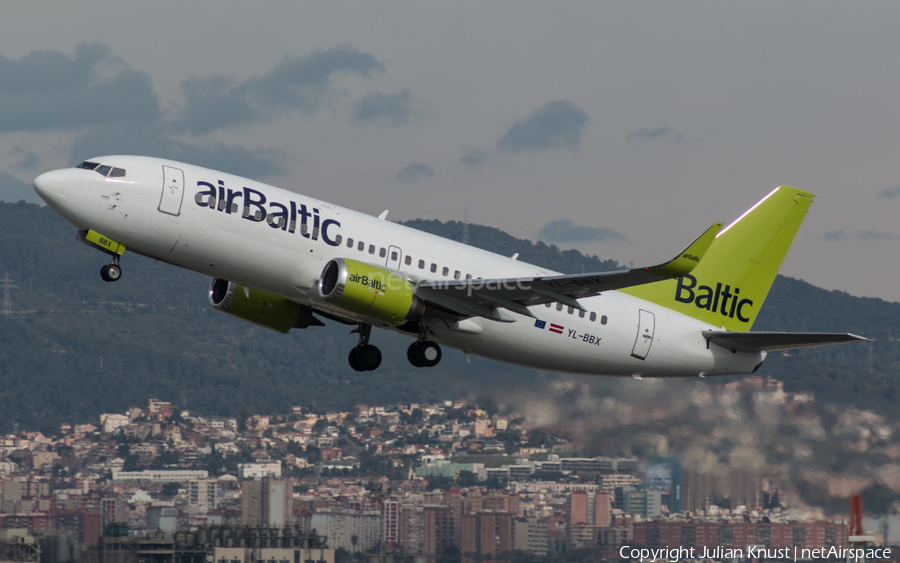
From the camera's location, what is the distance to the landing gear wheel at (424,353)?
36.0 m

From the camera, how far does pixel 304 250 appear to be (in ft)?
107

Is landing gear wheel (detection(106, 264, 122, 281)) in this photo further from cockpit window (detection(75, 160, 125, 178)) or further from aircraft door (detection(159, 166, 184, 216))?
cockpit window (detection(75, 160, 125, 178))

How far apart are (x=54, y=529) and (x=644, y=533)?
2965 cm

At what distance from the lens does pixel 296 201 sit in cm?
3316

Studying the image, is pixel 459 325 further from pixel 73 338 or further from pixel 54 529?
pixel 73 338

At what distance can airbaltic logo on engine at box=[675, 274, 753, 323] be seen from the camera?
39.9m

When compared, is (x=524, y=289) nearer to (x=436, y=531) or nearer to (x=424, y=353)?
(x=424, y=353)

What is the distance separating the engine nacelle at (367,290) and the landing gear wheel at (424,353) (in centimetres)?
280

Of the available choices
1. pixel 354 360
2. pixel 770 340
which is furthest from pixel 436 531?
pixel 770 340

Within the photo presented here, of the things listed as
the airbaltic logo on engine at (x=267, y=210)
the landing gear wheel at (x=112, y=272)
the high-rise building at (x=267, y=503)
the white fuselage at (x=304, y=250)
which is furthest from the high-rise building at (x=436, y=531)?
the landing gear wheel at (x=112, y=272)

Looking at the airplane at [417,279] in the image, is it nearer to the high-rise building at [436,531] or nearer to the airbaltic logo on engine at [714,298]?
the airbaltic logo on engine at [714,298]

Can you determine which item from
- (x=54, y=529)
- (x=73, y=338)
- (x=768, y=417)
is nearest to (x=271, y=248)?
(x=768, y=417)

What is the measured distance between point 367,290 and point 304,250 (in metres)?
2.19

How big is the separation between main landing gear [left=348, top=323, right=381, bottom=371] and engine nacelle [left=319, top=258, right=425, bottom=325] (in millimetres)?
4635
